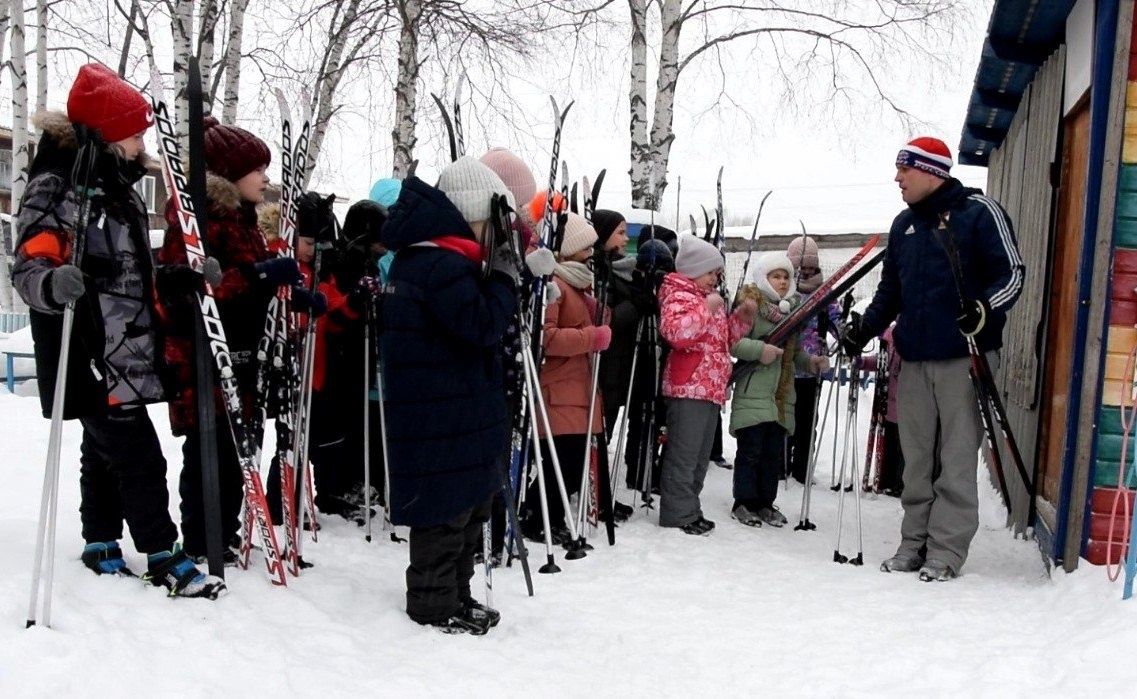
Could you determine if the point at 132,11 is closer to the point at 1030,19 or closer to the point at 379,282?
the point at 379,282

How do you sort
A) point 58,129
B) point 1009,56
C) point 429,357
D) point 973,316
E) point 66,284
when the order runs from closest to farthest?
point 66,284, point 58,129, point 429,357, point 973,316, point 1009,56

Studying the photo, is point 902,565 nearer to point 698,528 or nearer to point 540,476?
point 698,528

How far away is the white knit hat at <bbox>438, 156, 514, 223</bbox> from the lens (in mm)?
3314

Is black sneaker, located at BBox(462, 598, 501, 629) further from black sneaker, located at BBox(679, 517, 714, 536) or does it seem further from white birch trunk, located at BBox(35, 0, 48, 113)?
white birch trunk, located at BBox(35, 0, 48, 113)

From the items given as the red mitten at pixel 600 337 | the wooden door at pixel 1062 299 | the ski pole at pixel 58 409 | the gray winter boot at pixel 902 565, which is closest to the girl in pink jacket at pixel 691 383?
the red mitten at pixel 600 337

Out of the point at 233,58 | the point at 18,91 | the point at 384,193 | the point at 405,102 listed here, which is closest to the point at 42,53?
the point at 18,91

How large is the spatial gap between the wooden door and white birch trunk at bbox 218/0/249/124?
8.81 metres

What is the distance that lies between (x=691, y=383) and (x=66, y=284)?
339 cm

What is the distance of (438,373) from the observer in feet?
10.3

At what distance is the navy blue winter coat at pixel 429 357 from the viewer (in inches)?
123

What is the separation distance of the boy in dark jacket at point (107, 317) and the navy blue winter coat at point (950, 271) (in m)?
3.32

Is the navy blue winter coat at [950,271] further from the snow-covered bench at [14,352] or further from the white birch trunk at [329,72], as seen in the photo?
the snow-covered bench at [14,352]

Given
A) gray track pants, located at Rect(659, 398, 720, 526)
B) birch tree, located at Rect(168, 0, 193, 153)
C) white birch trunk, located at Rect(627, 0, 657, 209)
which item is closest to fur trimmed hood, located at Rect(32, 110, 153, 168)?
gray track pants, located at Rect(659, 398, 720, 526)

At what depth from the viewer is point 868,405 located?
11.6 meters
